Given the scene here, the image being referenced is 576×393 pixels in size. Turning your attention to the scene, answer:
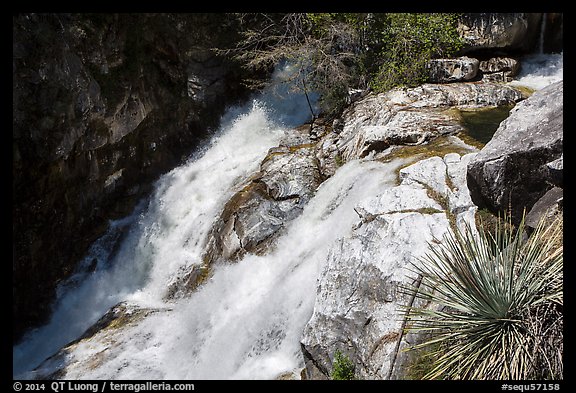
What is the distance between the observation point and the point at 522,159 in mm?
6484

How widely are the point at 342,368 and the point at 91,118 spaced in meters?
9.74

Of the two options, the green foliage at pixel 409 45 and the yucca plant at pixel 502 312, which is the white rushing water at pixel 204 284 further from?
the yucca plant at pixel 502 312

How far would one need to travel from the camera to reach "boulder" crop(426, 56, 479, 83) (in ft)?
47.6

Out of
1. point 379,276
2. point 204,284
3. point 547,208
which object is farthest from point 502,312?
point 204,284

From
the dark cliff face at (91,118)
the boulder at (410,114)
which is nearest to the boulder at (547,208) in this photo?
the boulder at (410,114)

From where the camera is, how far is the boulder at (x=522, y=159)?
6.34 metres

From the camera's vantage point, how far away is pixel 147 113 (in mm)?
15562

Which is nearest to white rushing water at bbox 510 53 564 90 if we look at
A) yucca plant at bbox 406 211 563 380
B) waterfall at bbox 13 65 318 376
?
waterfall at bbox 13 65 318 376

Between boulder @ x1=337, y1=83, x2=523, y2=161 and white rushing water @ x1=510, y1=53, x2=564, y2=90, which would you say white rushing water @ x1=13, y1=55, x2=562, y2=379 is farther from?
boulder @ x1=337, y1=83, x2=523, y2=161

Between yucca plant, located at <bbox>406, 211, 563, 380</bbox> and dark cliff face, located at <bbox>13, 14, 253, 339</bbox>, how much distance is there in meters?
10.0

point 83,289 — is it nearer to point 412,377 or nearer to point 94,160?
point 94,160

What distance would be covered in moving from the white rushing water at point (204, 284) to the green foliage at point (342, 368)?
1074mm
